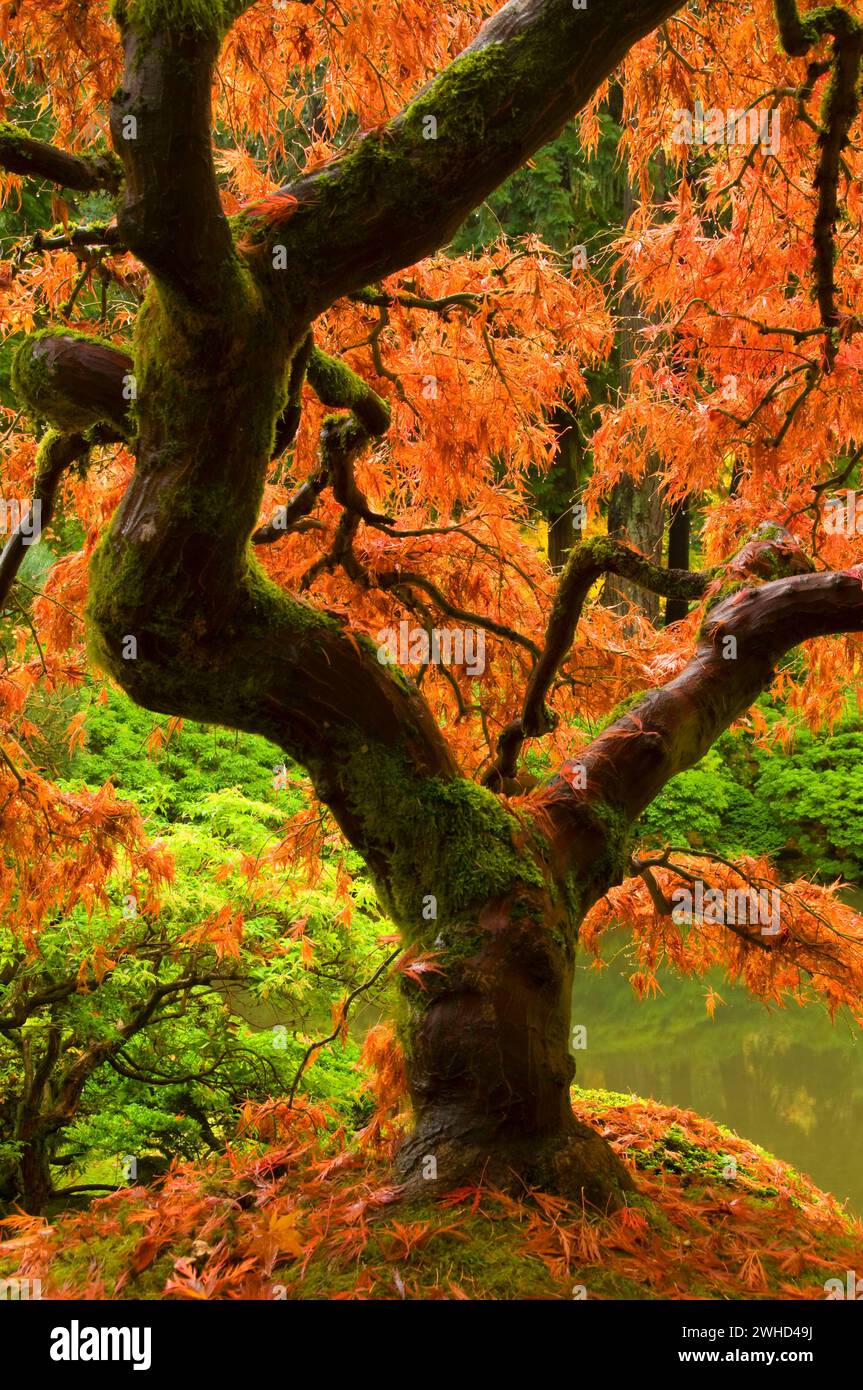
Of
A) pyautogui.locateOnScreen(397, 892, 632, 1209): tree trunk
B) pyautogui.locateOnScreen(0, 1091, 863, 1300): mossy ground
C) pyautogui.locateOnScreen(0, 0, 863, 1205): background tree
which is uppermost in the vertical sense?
pyautogui.locateOnScreen(0, 0, 863, 1205): background tree

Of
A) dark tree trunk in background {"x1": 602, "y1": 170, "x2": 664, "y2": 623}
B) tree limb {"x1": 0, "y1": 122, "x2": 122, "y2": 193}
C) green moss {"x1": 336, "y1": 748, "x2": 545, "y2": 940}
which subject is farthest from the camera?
dark tree trunk in background {"x1": 602, "y1": 170, "x2": 664, "y2": 623}

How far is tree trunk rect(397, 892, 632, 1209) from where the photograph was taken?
1758 millimetres

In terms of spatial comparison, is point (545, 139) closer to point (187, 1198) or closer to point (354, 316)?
point (354, 316)

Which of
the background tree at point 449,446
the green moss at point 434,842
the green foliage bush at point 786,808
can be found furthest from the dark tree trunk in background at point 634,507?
the green moss at point 434,842

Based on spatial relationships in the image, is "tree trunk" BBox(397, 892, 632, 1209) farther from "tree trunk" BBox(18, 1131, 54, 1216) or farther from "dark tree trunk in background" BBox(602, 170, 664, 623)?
"dark tree trunk in background" BBox(602, 170, 664, 623)

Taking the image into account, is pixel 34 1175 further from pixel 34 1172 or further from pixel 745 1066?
pixel 745 1066

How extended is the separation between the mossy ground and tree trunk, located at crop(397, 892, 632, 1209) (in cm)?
5

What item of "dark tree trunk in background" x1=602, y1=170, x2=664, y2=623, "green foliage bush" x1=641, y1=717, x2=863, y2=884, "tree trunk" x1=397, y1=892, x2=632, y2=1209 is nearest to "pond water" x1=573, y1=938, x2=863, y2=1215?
"green foliage bush" x1=641, y1=717, x2=863, y2=884

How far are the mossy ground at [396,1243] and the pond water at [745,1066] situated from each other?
8.52 ft

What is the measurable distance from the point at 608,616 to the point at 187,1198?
192 centimetres

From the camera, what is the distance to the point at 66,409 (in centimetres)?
172

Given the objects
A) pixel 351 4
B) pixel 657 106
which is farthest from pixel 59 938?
pixel 657 106

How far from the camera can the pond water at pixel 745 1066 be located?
462 cm

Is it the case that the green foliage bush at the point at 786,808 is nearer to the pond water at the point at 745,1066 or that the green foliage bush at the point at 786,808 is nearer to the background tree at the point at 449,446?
the pond water at the point at 745,1066
